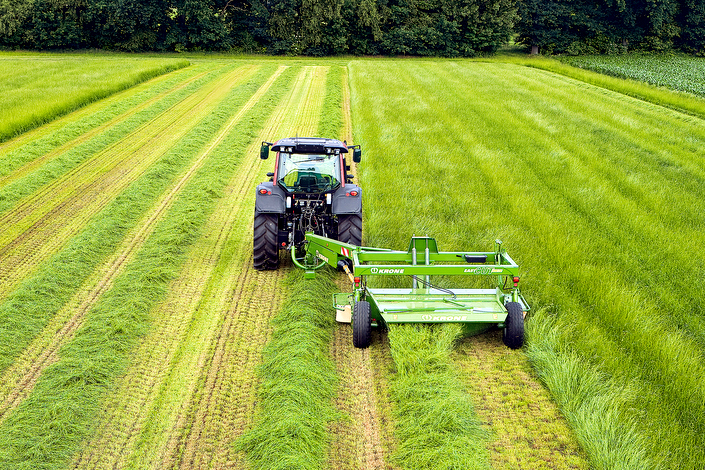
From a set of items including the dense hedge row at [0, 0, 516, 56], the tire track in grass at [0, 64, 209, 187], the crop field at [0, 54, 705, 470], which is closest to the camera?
the crop field at [0, 54, 705, 470]

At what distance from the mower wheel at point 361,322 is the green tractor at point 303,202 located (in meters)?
1.93

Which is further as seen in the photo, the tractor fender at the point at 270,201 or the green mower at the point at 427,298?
the tractor fender at the point at 270,201

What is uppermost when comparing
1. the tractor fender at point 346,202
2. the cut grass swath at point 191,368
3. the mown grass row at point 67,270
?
the tractor fender at point 346,202

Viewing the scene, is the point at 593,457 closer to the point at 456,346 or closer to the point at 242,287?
the point at 456,346

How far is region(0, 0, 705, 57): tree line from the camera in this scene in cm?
4272

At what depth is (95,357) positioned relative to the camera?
243 inches

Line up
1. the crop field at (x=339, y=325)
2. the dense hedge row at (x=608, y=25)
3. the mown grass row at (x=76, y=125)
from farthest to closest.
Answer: the dense hedge row at (x=608, y=25) → the mown grass row at (x=76, y=125) → the crop field at (x=339, y=325)

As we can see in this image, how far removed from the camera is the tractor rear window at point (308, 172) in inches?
339

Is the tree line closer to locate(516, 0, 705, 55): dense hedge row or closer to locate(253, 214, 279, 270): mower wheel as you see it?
locate(516, 0, 705, 55): dense hedge row

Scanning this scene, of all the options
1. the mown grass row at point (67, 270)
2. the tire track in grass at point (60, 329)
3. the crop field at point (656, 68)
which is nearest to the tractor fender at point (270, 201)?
the tire track in grass at point (60, 329)

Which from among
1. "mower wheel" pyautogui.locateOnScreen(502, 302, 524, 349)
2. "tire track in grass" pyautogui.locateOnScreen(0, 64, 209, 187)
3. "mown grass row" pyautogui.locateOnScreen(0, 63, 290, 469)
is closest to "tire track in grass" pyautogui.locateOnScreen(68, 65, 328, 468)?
"mown grass row" pyautogui.locateOnScreen(0, 63, 290, 469)

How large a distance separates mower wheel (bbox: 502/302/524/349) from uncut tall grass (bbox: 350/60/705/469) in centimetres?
23

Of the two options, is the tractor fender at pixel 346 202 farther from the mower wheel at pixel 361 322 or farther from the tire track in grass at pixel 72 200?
the tire track in grass at pixel 72 200

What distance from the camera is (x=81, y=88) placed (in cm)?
2328
